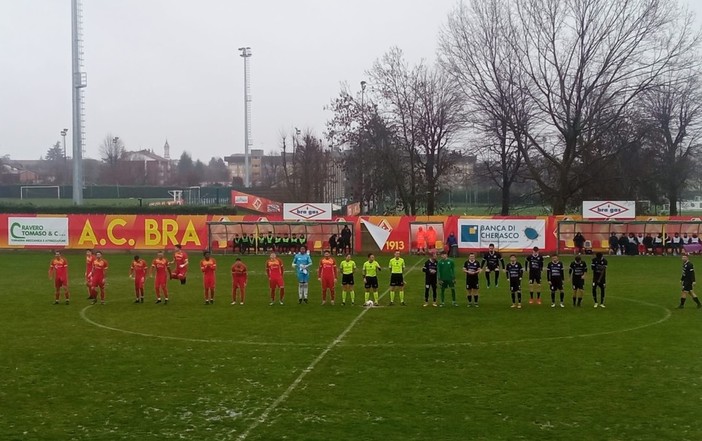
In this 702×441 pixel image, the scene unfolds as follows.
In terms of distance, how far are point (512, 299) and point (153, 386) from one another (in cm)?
1460

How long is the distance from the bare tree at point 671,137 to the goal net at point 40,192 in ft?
208

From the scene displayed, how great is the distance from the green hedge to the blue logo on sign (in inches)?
897

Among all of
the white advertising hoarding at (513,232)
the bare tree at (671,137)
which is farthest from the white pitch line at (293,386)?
the bare tree at (671,137)

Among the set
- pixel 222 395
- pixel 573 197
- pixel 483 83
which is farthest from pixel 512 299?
pixel 573 197

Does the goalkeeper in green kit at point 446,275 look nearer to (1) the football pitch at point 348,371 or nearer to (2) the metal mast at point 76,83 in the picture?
(1) the football pitch at point 348,371

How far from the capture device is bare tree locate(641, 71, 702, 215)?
64.7m

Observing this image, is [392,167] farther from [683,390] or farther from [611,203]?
[683,390]

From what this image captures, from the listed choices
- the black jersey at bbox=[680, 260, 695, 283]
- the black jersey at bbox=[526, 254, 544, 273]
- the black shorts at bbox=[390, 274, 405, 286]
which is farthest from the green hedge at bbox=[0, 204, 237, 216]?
the black jersey at bbox=[680, 260, 695, 283]

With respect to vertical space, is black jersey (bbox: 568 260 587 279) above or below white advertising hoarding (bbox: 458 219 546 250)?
below

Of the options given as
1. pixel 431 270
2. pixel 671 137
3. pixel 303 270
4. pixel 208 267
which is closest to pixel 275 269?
pixel 303 270

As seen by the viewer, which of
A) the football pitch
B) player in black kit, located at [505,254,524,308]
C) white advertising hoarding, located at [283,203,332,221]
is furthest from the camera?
white advertising hoarding, located at [283,203,332,221]

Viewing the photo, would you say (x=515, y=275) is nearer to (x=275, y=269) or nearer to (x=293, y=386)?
(x=275, y=269)

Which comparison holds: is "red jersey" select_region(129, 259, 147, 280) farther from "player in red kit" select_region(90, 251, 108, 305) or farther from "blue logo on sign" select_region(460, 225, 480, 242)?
"blue logo on sign" select_region(460, 225, 480, 242)

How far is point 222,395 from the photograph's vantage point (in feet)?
43.3
